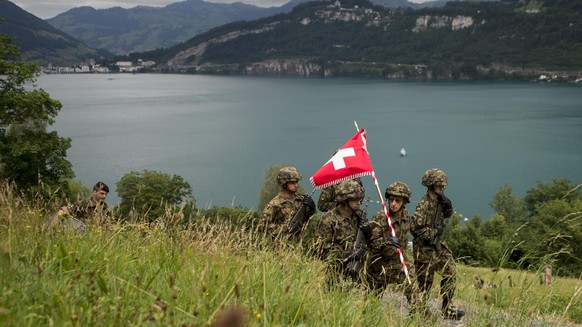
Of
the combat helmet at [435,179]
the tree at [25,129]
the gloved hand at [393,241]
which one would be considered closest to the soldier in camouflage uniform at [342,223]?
the gloved hand at [393,241]

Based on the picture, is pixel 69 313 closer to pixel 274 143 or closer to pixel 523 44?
pixel 274 143

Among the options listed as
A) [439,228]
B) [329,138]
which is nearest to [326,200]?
[439,228]

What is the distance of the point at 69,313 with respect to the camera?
2.03 meters

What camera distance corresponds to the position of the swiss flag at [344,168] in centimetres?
624

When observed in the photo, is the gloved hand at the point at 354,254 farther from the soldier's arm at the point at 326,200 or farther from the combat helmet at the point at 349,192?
the soldier's arm at the point at 326,200

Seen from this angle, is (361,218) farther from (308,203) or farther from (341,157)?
(341,157)

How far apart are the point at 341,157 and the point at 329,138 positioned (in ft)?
197


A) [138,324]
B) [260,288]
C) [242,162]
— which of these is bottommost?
[242,162]

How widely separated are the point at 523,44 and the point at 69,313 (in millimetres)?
209399

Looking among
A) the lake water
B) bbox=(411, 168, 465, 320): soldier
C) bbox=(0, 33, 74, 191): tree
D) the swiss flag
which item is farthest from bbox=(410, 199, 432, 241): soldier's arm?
the lake water

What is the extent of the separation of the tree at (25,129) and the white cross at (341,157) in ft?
42.5

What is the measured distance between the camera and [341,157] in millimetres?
6340

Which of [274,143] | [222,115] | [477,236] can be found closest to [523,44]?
[222,115]

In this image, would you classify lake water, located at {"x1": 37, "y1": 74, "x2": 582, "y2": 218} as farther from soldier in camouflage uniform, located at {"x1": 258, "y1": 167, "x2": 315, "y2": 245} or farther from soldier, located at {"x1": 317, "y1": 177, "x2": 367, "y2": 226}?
soldier in camouflage uniform, located at {"x1": 258, "y1": 167, "x2": 315, "y2": 245}
